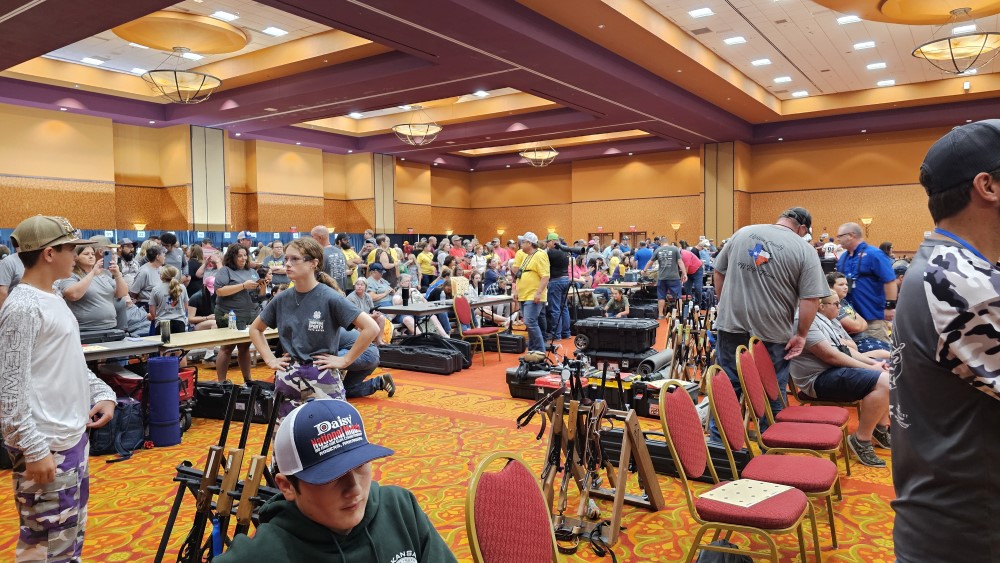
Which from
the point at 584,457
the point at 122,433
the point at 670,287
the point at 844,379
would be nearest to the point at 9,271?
the point at 122,433

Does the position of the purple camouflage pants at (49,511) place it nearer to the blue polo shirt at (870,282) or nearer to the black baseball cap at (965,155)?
the black baseball cap at (965,155)

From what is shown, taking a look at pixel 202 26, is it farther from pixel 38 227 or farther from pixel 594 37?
pixel 38 227

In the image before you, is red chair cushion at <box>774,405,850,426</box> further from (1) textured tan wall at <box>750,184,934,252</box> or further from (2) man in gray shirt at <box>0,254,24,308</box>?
(1) textured tan wall at <box>750,184,934,252</box>

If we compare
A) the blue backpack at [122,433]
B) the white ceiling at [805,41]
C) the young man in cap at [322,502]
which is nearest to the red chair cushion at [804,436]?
the young man in cap at [322,502]

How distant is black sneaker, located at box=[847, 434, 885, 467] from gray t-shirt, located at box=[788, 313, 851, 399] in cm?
47

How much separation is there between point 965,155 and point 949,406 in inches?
18.8

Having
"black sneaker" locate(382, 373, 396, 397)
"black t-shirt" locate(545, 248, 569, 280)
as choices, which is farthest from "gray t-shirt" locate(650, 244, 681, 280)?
"black sneaker" locate(382, 373, 396, 397)

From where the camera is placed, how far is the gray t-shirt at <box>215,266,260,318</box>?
6.94m

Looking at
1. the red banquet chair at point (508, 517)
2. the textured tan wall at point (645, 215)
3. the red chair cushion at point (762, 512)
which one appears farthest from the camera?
the textured tan wall at point (645, 215)

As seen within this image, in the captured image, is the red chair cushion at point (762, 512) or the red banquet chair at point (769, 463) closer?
the red chair cushion at point (762, 512)

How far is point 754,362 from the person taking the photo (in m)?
3.79

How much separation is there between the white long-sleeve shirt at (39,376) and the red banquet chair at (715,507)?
215 centimetres

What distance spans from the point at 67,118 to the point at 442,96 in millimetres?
9167

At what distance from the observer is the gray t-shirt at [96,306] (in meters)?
5.46
